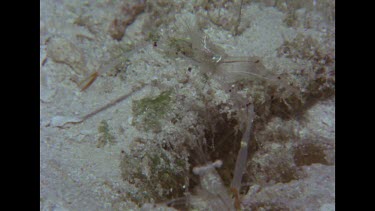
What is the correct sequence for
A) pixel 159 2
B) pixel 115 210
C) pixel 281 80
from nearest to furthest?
pixel 115 210 → pixel 281 80 → pixel 159 2

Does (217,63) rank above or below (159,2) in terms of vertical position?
below

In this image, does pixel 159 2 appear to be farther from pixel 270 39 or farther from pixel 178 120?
pixel 178 120

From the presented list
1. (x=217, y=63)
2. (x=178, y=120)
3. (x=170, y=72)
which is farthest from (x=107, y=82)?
(x=217, y=63)

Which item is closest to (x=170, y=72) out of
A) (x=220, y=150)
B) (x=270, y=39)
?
(x=220, y=150)

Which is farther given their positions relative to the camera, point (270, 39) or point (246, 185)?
point (270, 39)
